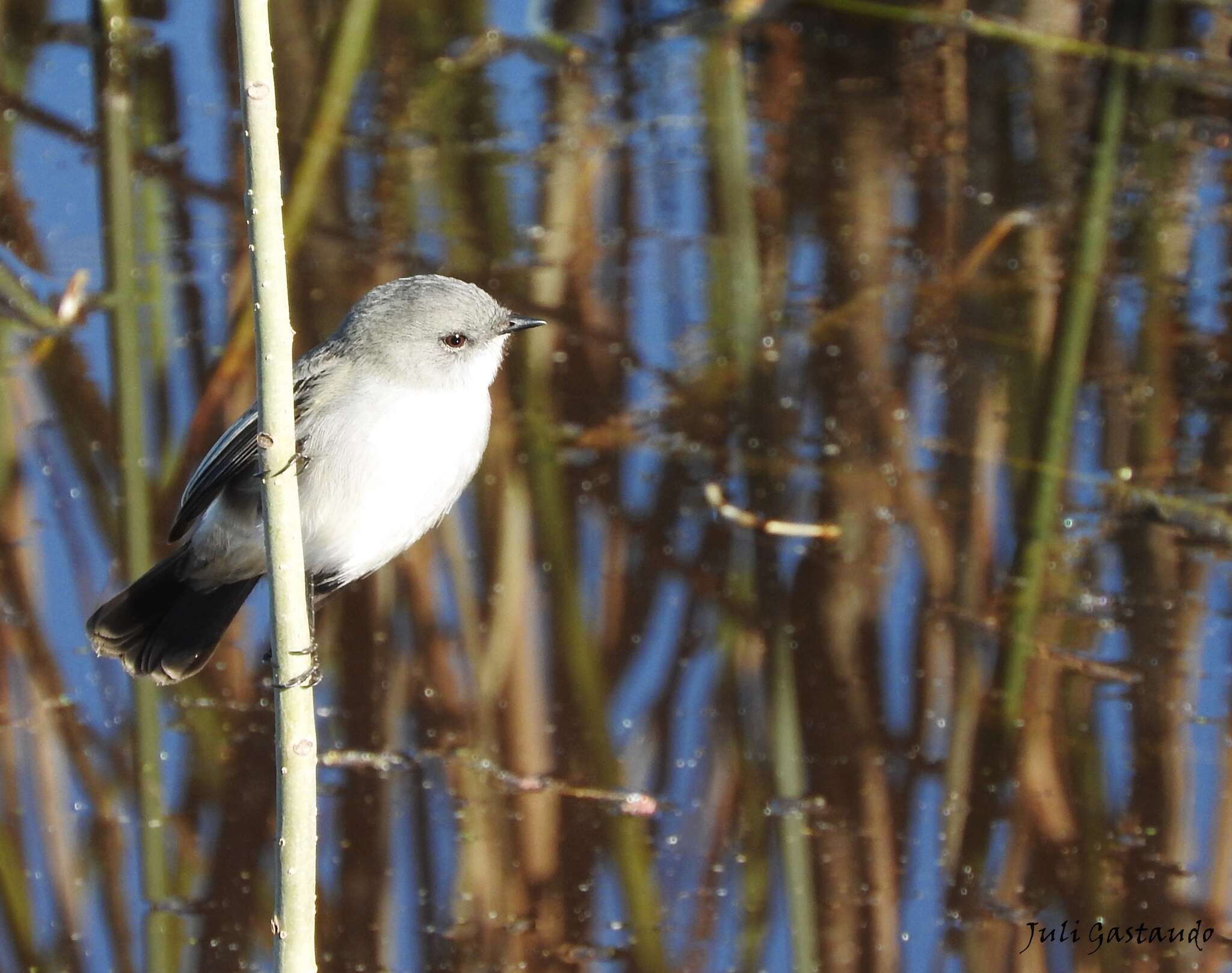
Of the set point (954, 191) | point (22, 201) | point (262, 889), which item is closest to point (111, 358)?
point (22, 201)

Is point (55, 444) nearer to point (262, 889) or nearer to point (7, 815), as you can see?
point (7, 815)

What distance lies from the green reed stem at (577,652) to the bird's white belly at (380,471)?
1.30 metres

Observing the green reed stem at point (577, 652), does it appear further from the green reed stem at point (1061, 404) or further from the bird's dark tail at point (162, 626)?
the bird's dark tail at point (162, 626)

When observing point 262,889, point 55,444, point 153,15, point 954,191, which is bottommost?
point 262,889

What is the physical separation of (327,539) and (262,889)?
4.18 feet

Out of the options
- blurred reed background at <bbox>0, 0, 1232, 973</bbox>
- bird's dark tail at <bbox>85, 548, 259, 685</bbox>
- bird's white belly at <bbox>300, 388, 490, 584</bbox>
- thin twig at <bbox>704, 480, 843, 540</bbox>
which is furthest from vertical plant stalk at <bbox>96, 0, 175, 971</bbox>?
thin twig at <bbox>704, 480, 843, 540</bbox>

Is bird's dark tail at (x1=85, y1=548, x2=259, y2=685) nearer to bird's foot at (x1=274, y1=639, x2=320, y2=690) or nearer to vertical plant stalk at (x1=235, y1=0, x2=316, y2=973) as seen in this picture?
bird's foot at (x1=274, y1=639, x2=320, y2=690)

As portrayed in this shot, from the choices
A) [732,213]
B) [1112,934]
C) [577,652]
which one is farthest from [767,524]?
[732,213]

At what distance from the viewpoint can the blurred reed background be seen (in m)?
4.68

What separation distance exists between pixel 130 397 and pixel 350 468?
2.72 metres

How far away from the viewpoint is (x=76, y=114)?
7.84m

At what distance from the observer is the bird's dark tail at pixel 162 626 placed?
12.9ft

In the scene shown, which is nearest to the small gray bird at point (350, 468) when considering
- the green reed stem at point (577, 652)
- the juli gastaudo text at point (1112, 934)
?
the green reed stem at point (577, 652)

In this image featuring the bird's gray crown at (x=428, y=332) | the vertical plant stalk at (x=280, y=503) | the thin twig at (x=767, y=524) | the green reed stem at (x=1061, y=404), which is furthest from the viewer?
the thin twig at (x=767, y=524)
